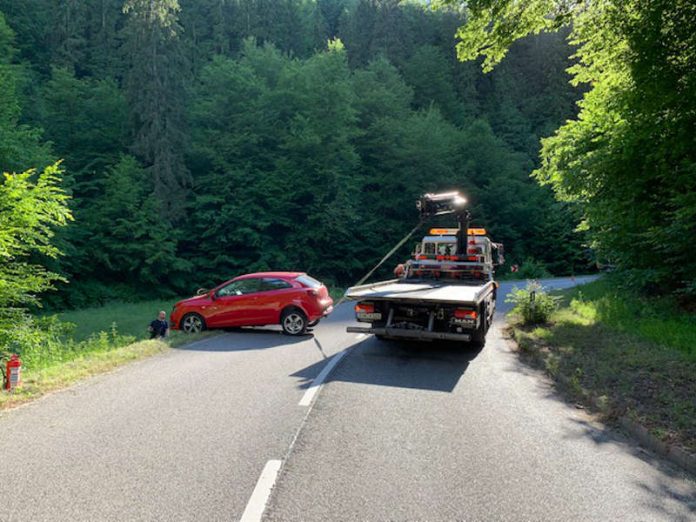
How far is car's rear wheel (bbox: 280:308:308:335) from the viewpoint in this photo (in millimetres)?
12867

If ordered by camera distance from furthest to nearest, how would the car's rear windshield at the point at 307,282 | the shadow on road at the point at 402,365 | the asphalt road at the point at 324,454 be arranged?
the car's rear windshield at the point at 307,282 → the shadow on road at the point at 402,365 → the asphalt road at the point at 324,454

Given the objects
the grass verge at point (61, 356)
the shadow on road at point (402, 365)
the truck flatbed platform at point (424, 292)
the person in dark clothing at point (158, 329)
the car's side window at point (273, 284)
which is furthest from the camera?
the car's side window at point (273, 284)

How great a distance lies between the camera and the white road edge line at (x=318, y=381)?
6569 mm

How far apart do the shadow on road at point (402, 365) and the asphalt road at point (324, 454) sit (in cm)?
7

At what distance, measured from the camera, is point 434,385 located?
7.51m

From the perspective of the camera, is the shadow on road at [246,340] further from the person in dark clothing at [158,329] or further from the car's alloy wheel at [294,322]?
the person in dark clothing at [158,329]

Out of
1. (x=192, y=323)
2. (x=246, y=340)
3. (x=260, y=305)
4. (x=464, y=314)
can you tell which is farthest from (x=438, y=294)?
(x=192, y=323)

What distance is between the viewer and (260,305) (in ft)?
42.9

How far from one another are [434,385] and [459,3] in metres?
8.36

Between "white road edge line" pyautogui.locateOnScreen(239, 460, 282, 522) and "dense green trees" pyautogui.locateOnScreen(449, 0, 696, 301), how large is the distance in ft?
31.6

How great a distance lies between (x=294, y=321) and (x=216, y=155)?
23867mm

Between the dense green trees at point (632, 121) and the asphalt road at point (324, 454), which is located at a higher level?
the dense green trees at point (632, 121)

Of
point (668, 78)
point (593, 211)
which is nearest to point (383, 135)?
point (593, 211)

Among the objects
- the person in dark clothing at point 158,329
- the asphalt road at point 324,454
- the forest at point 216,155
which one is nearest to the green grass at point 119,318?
the forest at point 216,155
